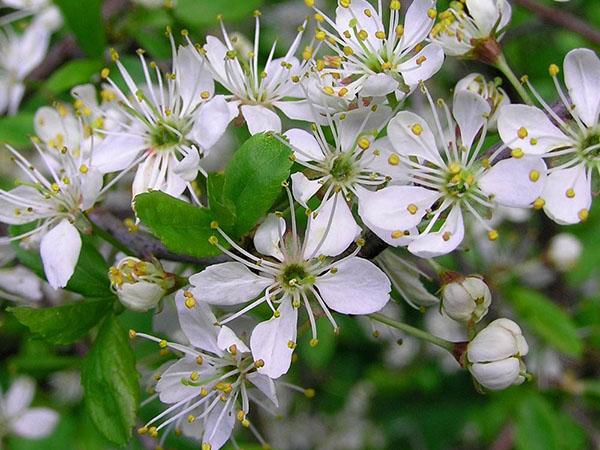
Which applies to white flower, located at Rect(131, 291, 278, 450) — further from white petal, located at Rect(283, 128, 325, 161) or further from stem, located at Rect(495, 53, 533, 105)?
stem, located at Rect(495, 53, 533, 105)

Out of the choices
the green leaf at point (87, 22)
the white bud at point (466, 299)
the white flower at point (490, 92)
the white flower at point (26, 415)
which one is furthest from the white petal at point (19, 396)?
the white flower at point (490, 92)

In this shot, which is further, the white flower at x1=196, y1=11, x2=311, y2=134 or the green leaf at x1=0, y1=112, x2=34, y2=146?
the green leaf at x1=0, y1=112, x2=34, y2=146

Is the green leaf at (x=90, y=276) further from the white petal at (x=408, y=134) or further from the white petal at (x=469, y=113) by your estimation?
the white petal at (x=469, y=113)

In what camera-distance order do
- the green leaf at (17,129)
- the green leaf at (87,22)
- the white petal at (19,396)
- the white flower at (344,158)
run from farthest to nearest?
the white petal at (19,396), the green leaf at (87,22), the green leaf at (17,129), the white flower at (344,158)

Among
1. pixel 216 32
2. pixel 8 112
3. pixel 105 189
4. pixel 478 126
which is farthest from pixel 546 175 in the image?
pixel 8 112

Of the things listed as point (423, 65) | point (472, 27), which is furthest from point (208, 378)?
point (472, 27)

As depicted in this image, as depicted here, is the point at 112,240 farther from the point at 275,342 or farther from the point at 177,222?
the point at 275,342

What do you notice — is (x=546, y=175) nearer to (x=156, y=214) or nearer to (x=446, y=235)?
(x=446, y=235)

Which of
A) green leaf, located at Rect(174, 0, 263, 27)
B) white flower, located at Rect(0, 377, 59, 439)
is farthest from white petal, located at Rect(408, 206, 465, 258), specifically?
white flower, located at Rect(0, 377, 59, 439)
